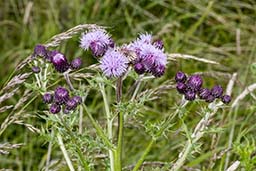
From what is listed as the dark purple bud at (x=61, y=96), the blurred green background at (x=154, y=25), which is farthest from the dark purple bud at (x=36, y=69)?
the blurred green background at (x=154, y=25)

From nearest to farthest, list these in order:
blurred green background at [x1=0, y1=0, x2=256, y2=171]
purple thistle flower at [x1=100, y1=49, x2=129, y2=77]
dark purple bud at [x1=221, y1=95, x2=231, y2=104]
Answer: purple thistle flower at [x1=100, y1=49, x2=129, y2=77] < dark purple bud at [x1=221, y1=95, x2=231, y2=104] < blurred green background at [x1=0, y1=0, x2=256, y2=171]

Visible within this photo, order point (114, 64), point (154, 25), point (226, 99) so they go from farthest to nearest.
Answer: point (154, 25)
point (226, 99)
point (114, 64)

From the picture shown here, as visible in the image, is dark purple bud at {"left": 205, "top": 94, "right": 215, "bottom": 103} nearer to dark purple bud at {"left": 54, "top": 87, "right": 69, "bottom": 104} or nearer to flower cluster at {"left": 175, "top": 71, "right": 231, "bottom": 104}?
flower cluster at {"left": 175, "top": 71, "right": 231, "bottom": 104}

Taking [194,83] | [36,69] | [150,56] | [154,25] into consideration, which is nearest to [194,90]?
[194,83]

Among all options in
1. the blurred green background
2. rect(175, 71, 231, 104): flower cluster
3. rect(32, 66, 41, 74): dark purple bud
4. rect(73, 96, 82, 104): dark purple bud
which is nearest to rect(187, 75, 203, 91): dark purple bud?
rect(175, 71, 231, 104): flower cluster

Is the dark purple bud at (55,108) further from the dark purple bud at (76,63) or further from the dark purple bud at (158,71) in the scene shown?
the dark purple bud at (158,71)

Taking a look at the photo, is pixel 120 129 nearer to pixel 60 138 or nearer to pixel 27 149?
pixel 60 138

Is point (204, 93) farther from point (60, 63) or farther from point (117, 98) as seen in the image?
point (60, 63)

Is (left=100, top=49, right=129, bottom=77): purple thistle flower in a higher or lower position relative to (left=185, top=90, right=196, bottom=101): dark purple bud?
higher
